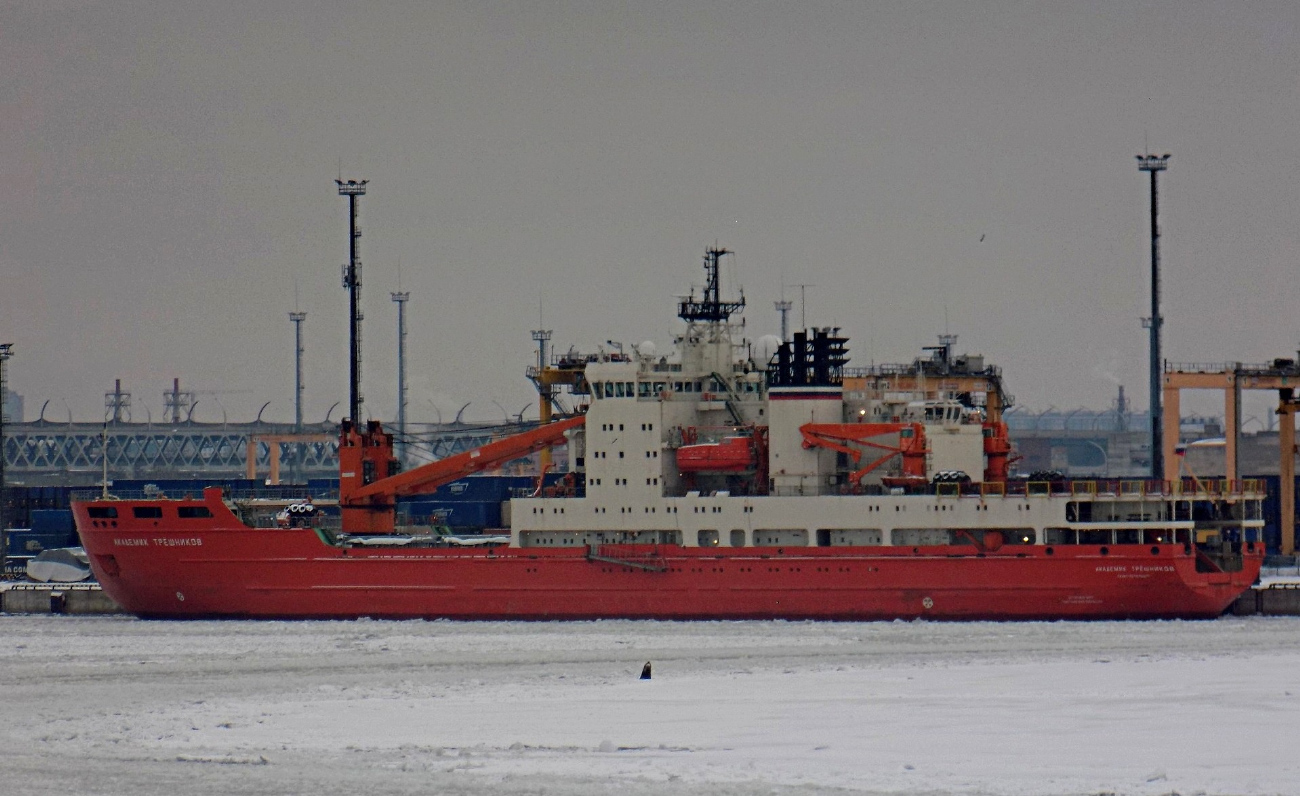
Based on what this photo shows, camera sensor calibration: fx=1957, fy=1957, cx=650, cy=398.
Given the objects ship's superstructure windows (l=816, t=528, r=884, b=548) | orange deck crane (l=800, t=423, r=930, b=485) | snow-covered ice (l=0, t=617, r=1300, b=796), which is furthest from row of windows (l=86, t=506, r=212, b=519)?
ship's superstructure windows (l=816, t=528, r=884, b=548)

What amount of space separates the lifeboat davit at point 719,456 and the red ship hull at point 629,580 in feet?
6.61

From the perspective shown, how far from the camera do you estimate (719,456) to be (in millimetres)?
46250

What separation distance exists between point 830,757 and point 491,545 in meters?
21.2

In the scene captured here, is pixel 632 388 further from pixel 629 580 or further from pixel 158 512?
pixel 158 512

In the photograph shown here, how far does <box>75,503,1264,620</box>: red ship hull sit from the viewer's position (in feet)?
146

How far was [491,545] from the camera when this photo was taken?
4750 centimetres

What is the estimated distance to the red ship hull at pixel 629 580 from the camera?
44.6 m

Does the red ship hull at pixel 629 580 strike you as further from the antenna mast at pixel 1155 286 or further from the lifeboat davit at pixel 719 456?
the antenna mast at pixel 1155 286

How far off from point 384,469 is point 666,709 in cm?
2162

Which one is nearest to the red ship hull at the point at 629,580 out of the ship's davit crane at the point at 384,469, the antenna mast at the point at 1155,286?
the ship's davit crane at the point at 384,469

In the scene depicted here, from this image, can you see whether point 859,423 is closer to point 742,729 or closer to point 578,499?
point 578,499

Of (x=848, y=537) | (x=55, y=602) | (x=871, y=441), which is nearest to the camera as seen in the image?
(x=848, y=537)

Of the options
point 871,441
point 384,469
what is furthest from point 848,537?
point 384,469

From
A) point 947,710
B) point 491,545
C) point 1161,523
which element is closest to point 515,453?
point 491,545
